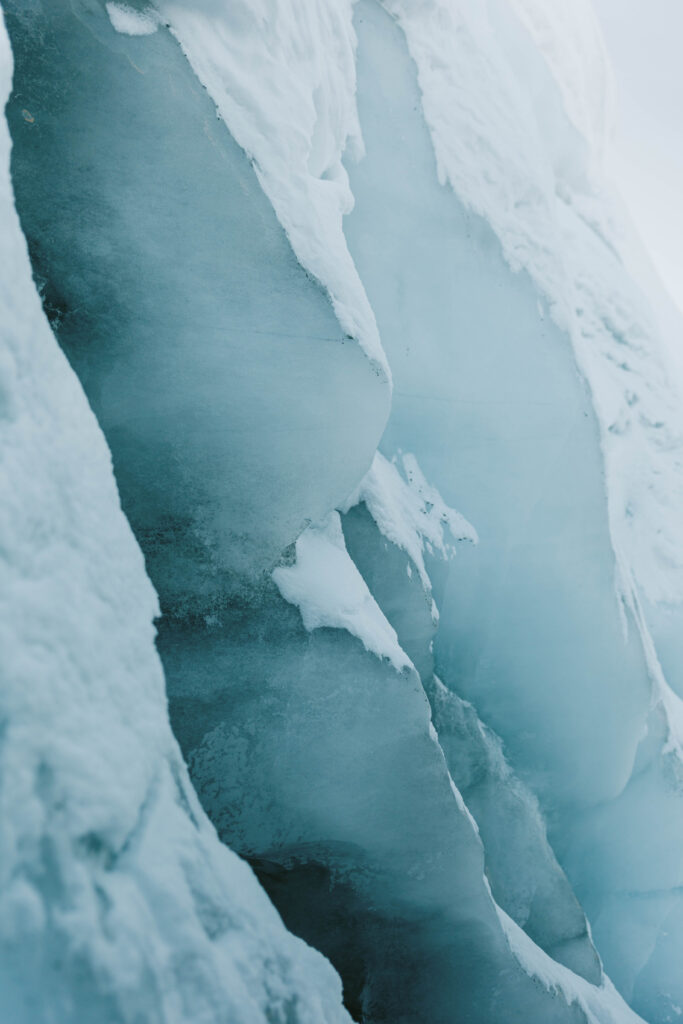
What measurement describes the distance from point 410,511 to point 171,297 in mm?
2716

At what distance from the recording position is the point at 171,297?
2133mm

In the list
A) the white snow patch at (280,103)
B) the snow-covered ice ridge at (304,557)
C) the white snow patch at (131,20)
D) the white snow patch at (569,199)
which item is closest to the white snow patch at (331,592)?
the snow-covered ice ridge at (304,557)

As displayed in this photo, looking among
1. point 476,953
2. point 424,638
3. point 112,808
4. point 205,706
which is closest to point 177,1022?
point 112,808

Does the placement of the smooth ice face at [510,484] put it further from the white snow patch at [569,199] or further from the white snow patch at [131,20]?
the white snow patch at [131,20]

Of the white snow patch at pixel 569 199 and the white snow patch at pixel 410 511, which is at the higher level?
the white snow patch at pixel 569 199

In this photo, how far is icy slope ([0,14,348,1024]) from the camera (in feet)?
3.20

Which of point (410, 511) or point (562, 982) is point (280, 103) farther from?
point (562, 982)

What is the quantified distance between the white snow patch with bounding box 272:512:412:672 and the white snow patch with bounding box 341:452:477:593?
522 millimetres

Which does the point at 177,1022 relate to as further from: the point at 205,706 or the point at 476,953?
the point at 476,953

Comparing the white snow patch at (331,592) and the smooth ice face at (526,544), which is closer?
the white snow patch at (331,592)

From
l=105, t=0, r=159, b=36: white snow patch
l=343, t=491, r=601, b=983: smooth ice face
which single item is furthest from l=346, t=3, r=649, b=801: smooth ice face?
l=105, t=0, r=159, b=36: white snow patch

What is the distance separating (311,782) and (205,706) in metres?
0.63

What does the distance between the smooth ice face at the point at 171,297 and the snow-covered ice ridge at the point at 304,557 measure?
1cm

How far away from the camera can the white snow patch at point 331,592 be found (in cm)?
256
